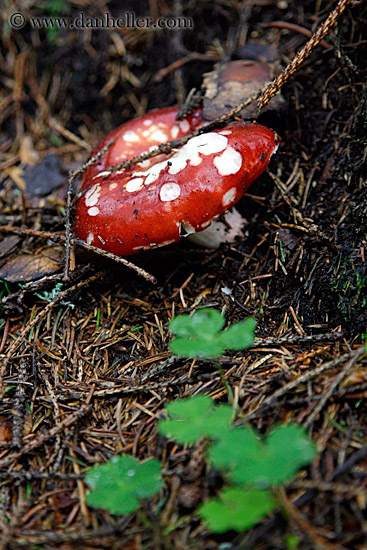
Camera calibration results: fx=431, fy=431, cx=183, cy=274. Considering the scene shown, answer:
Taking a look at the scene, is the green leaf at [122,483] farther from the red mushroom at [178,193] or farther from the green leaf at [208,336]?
the red mushroom at [178,193]

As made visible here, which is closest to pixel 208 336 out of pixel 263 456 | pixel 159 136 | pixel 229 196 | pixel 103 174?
pixel 263 456

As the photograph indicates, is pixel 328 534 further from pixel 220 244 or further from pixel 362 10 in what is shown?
pixel 362 10

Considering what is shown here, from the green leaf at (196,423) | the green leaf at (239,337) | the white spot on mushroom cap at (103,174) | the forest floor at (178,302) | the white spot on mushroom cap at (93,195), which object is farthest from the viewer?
the white spot on mushroom cap at (103,174)

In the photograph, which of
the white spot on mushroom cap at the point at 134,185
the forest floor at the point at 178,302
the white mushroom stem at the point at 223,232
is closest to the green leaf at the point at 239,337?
the forest floor at the point at 178,302

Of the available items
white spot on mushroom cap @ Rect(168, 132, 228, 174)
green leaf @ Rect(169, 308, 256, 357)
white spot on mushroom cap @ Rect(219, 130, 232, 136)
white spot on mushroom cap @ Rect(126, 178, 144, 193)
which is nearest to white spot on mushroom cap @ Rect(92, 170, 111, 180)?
white spot on mushroom cap @ Rect(126, 178, 144, 193)

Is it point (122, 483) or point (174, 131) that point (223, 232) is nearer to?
point (174, 131)

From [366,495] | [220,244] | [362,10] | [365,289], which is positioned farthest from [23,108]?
[366,495]
